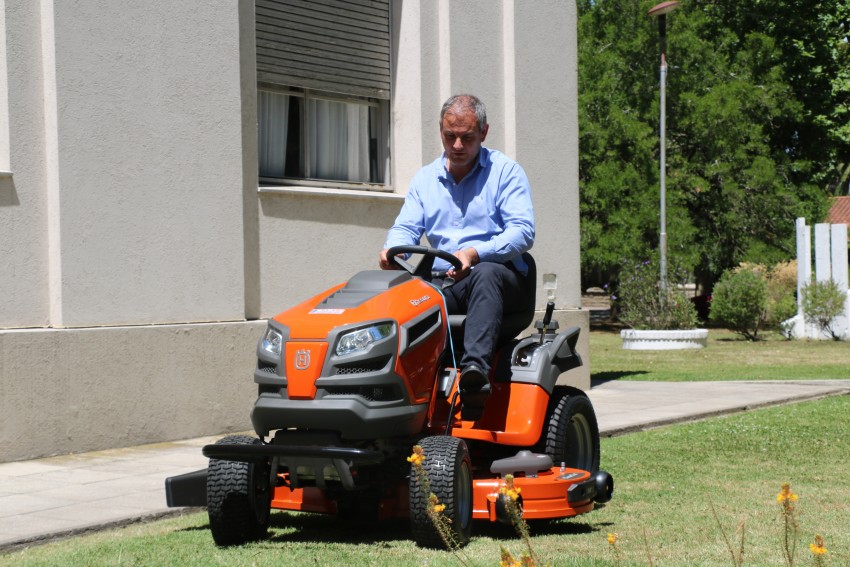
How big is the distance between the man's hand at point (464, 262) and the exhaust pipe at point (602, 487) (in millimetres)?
1294

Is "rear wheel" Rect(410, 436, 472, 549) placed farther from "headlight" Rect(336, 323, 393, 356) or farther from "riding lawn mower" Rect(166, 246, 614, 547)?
"headlight" Rect(336, 323, 393, 356)

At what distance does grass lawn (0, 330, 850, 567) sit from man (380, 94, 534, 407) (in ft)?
2.83

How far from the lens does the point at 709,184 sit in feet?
117

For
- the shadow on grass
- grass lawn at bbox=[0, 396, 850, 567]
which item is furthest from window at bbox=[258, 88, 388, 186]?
grass lawn at bbox=[0, 396, 850, 567]

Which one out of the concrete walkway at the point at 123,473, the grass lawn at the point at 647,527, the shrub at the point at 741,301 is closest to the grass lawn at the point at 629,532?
the grass lawn at the point at 647,527

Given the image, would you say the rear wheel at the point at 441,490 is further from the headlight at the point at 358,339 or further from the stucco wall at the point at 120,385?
the stucco wall at the point at 120,385

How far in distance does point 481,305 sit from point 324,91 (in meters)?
7.00

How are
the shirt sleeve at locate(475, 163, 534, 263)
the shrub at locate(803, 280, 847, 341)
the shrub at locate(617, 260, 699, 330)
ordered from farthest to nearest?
the shrub at locate(803, 280, 847, 341)
the shrub at locate(617, 260, 699, 330)
the shirt sleeve at locate(475, 163, 534, 263)

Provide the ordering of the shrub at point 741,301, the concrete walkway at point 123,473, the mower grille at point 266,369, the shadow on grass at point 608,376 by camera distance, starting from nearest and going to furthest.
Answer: the mower grille at point 266,369, the concrete walkway at point 123,473, the shadow on grass at point 608,376, the shrub at point 741,301

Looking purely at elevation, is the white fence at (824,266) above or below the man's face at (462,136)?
below

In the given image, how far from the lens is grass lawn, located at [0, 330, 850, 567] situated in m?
5.46

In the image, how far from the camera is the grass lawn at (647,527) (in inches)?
215

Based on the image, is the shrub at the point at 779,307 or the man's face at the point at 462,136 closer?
the man's face at the point at 462,136

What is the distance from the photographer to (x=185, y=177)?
1051cm
